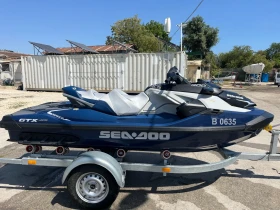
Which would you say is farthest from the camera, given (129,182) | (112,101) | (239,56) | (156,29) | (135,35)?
(156,29)

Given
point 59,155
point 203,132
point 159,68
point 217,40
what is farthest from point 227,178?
point 217,40

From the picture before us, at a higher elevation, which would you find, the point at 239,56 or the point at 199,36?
the point at 199,36

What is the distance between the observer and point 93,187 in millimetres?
2863

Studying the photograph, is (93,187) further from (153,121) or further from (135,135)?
(153,121)

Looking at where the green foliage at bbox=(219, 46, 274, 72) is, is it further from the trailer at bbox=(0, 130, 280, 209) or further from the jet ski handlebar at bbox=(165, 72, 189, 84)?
the trailer at bbox=(0, 130, 280, 209)

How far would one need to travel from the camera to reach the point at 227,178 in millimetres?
3594

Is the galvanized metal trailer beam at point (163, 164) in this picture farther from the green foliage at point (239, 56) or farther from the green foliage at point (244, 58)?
the green foliage at point (239, 56)

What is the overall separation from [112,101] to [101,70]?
12075mm

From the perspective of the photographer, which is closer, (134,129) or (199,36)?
(134,129)

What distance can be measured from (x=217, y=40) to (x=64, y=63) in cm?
2889

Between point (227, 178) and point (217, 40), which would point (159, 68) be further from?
point (217, 40)

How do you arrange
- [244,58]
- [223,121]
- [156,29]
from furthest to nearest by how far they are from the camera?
[156,29]
[244,58]
[223,121]

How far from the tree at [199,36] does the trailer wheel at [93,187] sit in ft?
117

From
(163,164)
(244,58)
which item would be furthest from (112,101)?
(244,58)
